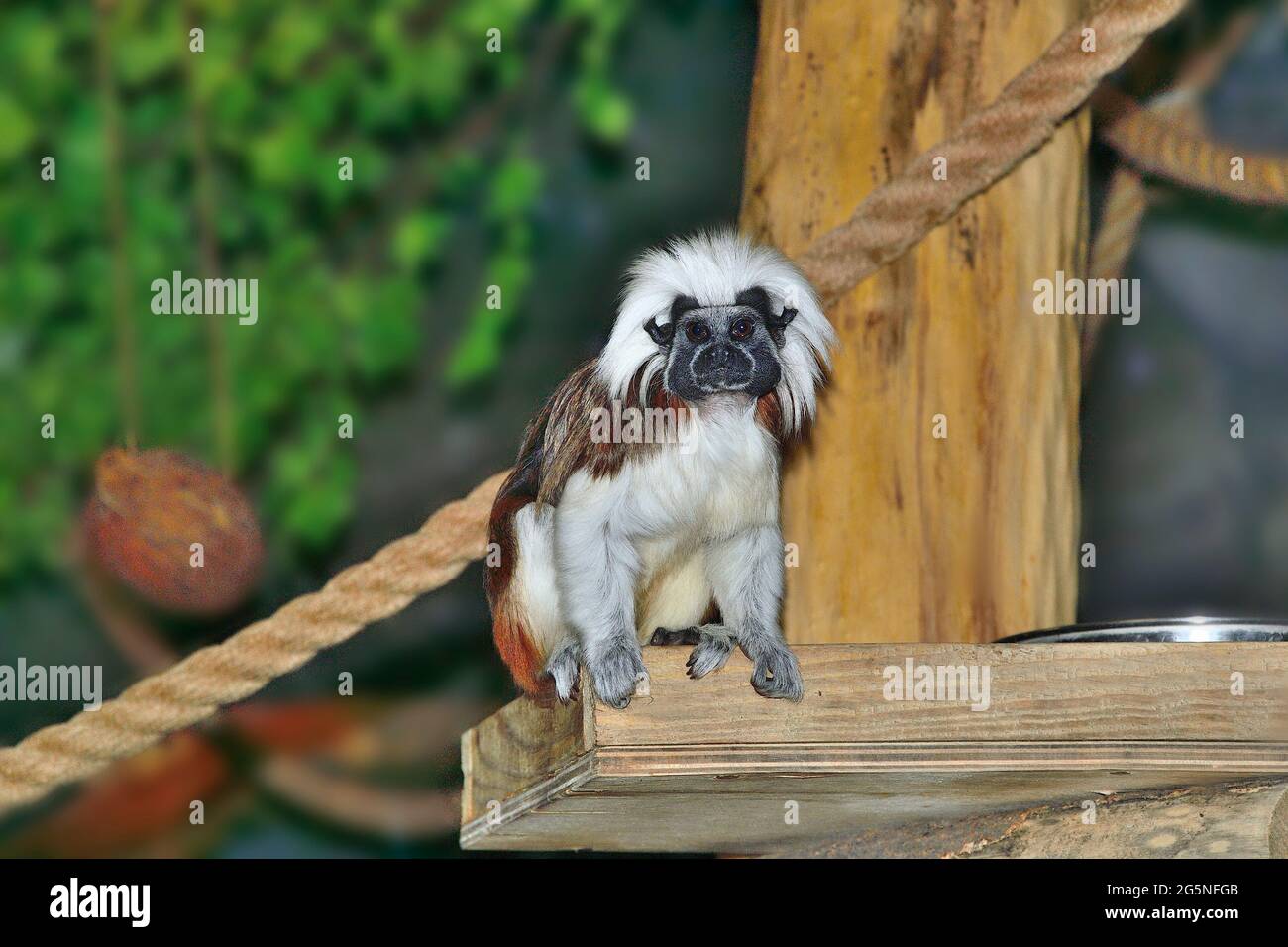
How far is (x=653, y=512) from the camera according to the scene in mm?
2537

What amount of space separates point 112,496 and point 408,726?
220cm

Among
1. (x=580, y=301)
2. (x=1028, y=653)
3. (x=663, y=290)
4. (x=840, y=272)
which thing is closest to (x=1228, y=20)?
(x=580, y=301)

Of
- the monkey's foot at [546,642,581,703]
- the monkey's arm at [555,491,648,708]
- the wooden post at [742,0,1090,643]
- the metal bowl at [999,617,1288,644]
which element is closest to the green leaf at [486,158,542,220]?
the wooden post at [742,0,1090,643]

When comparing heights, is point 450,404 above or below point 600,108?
below

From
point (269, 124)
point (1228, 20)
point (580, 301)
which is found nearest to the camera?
point (269, 124)

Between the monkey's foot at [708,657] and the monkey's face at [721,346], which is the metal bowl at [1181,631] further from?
the monkey's face at [721,346]

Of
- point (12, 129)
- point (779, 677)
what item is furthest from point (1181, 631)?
point (12, 129)

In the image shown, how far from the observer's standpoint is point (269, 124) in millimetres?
3271

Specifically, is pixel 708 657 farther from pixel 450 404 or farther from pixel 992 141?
pixel 450 404

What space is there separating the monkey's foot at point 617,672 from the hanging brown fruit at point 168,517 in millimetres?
914

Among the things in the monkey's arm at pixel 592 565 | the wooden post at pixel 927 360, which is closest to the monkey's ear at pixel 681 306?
the monkey's arm at pixel 592 565

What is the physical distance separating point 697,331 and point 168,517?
3.41 ft

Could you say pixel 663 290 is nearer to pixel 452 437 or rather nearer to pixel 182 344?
pixel 182 344

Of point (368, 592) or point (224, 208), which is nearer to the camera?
point (368, 592)
